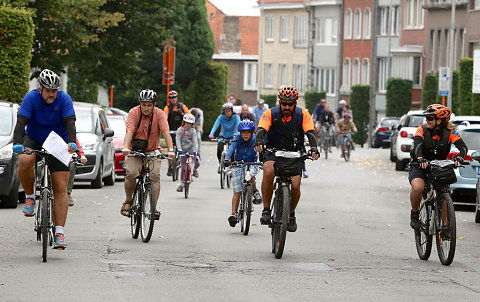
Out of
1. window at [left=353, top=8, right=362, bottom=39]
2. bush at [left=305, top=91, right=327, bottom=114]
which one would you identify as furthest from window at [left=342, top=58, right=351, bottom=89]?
window at [left=353, top=8, right=362, bottom=39]

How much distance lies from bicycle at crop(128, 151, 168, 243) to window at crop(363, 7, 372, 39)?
68.4m

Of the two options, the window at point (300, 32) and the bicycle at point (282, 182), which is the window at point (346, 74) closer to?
the window at point (300, 32)

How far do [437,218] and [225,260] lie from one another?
7.43 feet

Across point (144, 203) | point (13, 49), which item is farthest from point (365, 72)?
point (144, 203)

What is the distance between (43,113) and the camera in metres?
12.7

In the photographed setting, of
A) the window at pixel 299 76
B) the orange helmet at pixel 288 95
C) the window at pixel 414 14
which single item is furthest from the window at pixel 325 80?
the orange helmet at pixel 288 95

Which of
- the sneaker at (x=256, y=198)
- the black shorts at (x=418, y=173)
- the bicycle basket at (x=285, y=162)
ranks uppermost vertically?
the bicycle basket at (x=285, y=162)

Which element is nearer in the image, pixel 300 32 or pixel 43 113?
pixel 43 113

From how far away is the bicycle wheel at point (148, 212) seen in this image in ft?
46.4

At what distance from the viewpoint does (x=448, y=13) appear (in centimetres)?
6488

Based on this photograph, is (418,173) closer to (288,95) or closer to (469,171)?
(288,95)

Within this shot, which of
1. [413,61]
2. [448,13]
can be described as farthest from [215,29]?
[448,13]

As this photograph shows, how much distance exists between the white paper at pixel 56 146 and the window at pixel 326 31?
75.8 m

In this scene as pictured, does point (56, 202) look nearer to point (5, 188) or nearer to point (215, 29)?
point (5, 188)
